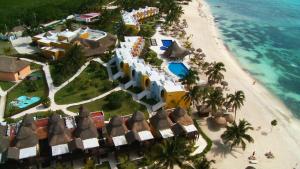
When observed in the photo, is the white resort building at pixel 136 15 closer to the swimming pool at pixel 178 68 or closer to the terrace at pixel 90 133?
the swimming pool at pixel 178 68

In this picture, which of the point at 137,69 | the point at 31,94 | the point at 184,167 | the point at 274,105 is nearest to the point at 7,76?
the point at 31,94

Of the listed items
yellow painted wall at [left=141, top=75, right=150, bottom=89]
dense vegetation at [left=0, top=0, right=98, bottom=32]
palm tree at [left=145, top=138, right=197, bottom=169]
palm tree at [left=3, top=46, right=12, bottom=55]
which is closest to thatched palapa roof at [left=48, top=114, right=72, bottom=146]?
palm tree at [left=145, top=138, right=197, bottom=169]

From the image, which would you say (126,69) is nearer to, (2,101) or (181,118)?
(181,118)

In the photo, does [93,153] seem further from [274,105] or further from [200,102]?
[274,105]

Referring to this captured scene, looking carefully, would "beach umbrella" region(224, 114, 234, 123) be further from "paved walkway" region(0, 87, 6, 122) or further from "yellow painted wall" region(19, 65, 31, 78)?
"yellow painted wall" region(19, 65, 31, 78)

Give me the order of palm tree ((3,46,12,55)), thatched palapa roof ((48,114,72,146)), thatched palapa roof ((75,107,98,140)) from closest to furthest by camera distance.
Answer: thatched palapa roof ((48,114,72,146)), thatched palapa roof ((75,107,98,140)), palm tree ((3,46,12,55))
